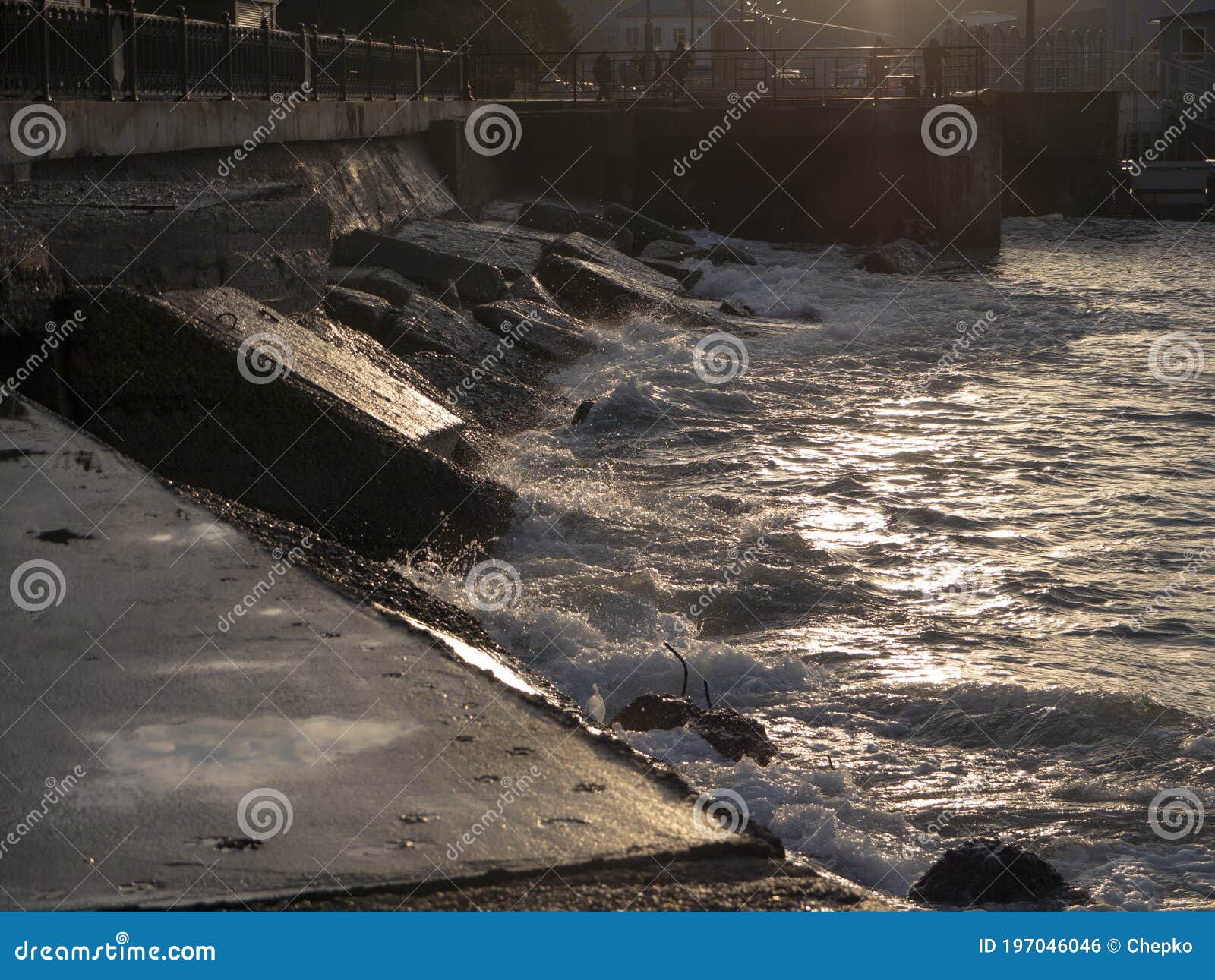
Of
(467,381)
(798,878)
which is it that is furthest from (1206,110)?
(798,878)

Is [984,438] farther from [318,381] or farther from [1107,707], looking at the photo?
[318,381]

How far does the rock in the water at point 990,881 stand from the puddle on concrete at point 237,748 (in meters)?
1.75

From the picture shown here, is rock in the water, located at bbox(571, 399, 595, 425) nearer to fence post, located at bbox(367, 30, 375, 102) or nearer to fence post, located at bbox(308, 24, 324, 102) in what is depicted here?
fence post, located at bbox(308, 24, 324, 102)

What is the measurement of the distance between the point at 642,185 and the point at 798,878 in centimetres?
2533

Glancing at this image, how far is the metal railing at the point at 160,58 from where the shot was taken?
10523 mm

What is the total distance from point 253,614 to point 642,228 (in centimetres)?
2006

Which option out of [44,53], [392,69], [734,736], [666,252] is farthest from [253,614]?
[392,69]

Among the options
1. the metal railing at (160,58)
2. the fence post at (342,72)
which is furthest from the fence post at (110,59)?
the fence post at (342,72)

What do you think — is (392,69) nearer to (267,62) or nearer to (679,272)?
(679,272)

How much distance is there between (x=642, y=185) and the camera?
91.4 feet

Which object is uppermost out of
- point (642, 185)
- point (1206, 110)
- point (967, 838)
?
point (1206, 110)

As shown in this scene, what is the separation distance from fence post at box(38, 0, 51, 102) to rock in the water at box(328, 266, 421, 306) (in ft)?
9.43

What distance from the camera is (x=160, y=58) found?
12.6 meters

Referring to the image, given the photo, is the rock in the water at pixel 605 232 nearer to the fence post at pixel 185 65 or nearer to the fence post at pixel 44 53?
the fence post at pixel 185 65
